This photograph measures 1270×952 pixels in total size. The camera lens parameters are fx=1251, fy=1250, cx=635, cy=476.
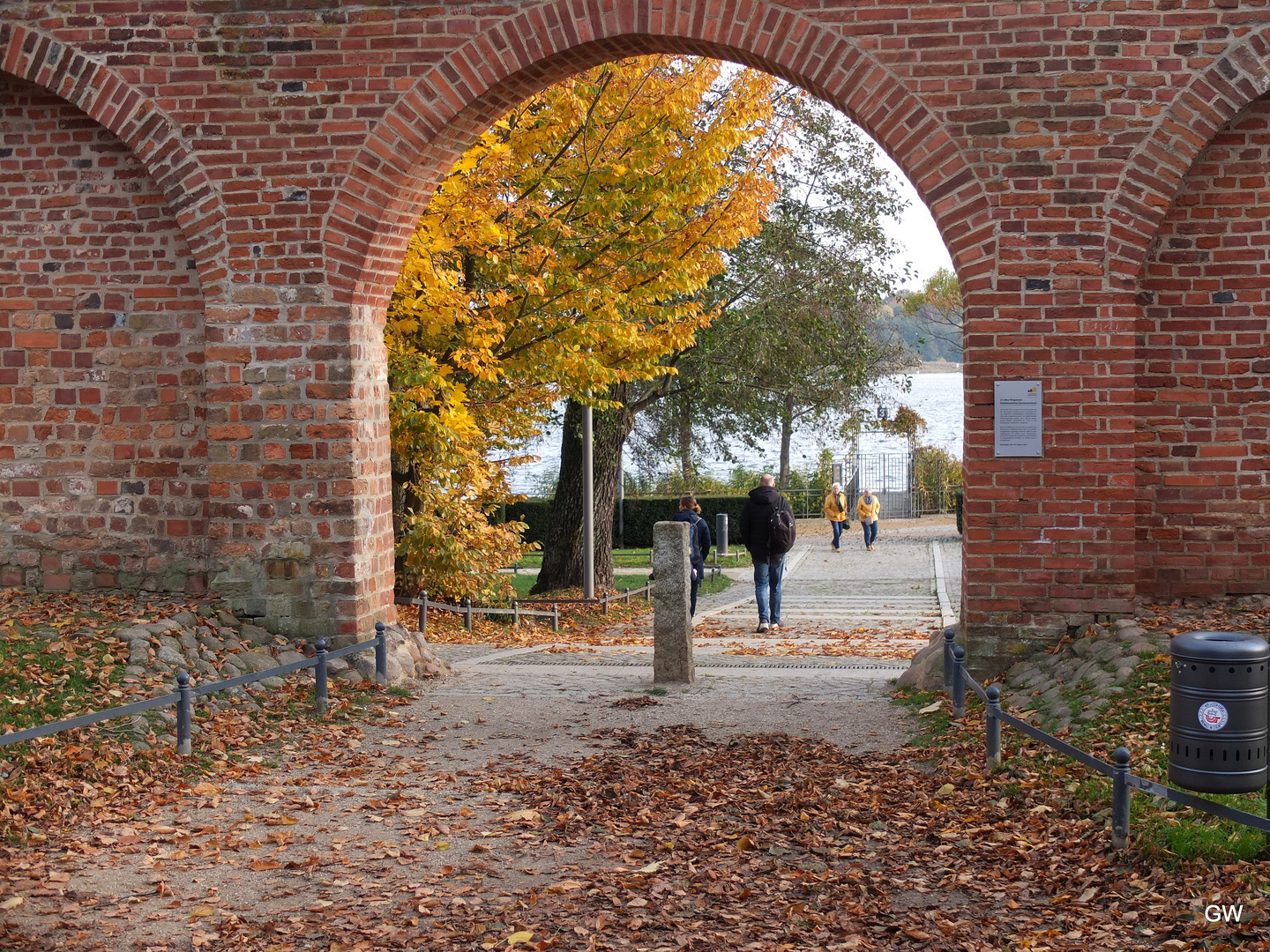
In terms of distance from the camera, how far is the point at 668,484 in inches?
1336

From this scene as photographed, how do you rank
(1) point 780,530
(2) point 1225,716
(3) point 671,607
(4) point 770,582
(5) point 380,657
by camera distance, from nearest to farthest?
(2) point 1225,716 → (5) point 380,657 → (3) point 671,607 → (1) point 780,530 → (4) point 770,582

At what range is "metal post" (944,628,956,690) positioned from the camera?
27.8 feet

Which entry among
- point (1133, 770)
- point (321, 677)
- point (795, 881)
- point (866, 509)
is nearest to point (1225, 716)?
point (1133, 770)

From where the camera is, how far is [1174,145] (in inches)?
320

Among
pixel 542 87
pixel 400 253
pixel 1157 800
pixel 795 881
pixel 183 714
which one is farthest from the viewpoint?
pixel 400 253

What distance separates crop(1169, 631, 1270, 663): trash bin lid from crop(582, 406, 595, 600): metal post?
11986mm

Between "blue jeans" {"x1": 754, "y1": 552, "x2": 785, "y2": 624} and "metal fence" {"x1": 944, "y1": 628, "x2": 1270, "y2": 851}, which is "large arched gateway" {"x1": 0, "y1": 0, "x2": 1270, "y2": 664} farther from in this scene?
"blue jeans" {"x1": 754, "y1": 552, "x2": 785, "y2": 624}

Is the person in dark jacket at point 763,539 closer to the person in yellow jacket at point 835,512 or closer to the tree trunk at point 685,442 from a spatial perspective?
the tree trunk at point 685,442

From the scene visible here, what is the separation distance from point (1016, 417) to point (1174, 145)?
201cm

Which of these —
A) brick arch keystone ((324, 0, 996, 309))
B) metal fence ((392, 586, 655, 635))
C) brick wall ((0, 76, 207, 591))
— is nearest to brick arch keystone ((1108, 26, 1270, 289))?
brick arch keystone ((324, 0, 996, 309))

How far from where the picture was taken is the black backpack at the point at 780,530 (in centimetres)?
1420

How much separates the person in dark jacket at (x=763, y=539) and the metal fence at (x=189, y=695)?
561 centimetres

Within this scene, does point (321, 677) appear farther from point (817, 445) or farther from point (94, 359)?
point (817, 445)

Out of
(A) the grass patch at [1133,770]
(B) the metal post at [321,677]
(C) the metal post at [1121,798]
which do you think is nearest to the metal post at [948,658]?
(A) the grass patch at [1133,770]
